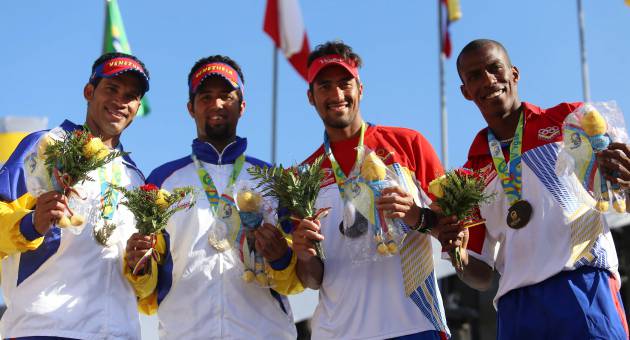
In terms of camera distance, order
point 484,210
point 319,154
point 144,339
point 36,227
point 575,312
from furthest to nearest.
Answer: point 144,339 < point 319,154 < point 484,210 < point 36,227 < point 575,312

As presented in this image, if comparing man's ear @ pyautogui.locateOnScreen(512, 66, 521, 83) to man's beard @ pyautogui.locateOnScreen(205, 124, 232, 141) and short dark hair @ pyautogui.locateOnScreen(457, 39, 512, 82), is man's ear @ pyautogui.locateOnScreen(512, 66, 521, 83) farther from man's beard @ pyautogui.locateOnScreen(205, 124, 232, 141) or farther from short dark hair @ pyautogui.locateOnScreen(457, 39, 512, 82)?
man's beard @ pyautogui.locateOnScreen(205, 124, 232, 141)

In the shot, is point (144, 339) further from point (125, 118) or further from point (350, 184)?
point (350, 184)

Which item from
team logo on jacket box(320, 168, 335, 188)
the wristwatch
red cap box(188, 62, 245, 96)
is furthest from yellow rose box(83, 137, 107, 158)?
the wristwatch

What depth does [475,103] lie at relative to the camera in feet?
16.1

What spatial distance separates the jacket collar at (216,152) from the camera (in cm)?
540

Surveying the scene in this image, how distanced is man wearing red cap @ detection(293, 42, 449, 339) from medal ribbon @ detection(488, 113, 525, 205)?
1.40 feet

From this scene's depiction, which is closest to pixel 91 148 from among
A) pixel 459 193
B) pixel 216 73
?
pixel 216 73

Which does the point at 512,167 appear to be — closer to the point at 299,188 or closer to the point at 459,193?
the point at 459,193

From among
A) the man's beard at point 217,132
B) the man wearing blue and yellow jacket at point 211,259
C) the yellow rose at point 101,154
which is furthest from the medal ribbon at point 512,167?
the yellow rose at point 101,154

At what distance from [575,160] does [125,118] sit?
2808 mm

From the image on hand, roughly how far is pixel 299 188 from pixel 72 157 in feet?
4.06

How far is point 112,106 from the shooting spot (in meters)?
5.29

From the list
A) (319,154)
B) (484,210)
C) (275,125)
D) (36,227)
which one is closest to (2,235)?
(36,227)

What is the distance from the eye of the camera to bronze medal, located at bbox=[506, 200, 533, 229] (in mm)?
4453
